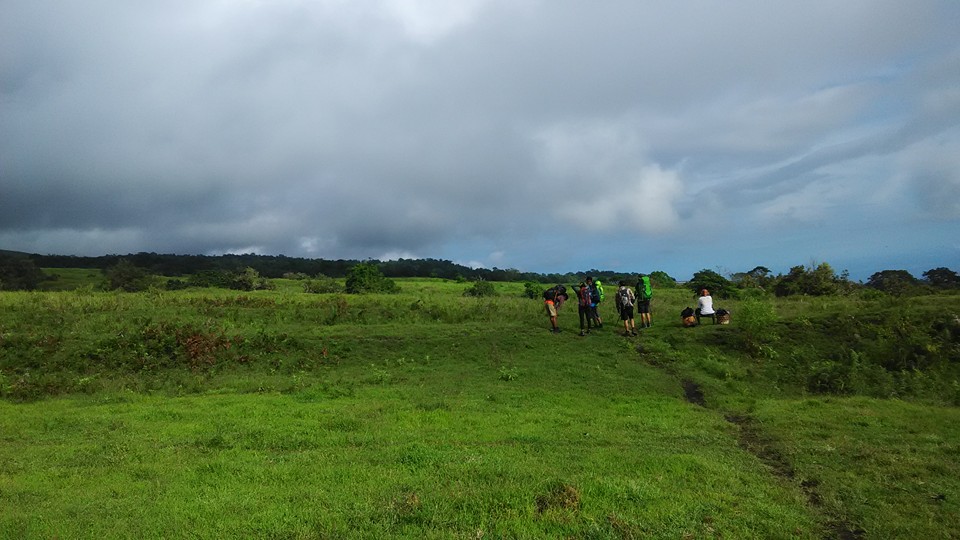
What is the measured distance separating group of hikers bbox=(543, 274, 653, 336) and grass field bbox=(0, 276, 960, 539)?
3.13 ft

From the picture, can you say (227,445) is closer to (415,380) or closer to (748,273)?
(415,380)

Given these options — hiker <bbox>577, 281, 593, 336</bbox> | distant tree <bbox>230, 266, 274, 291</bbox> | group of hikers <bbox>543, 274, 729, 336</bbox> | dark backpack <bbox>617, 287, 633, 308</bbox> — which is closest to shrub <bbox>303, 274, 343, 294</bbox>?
distant tree <bbox>230, 266, 274, 291</bbox>

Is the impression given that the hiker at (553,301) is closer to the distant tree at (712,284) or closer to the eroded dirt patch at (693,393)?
the eroded dirt patch at (693,393)

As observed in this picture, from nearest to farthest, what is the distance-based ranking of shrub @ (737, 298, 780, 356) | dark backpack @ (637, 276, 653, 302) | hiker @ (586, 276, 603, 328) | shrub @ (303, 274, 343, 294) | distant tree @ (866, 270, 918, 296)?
shrub @ (737, 298, 780, 356) → dark backpack @ (637, 276, 653, 302) → hiker @ (586, 276, 603, 328) → distant tree @ (866, 270, 918, 296) → shrub @ (303, 274, 343, 294)

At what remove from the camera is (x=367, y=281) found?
173 feet

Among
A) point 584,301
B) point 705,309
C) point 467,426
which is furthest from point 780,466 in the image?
point 705,309

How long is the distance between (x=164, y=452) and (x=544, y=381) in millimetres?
11039

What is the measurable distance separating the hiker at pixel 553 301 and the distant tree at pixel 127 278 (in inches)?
1592

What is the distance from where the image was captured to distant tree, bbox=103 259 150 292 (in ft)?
160

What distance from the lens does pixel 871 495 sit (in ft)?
26.6

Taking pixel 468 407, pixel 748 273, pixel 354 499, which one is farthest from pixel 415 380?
pixel 748 273

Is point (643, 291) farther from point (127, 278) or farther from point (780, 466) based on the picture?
point (127, 278)

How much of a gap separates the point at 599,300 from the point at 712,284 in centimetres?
2940

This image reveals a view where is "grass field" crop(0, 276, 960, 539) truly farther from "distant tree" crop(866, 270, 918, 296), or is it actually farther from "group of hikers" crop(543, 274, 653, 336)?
"distant tree" crop(866, 270, 918, 296)
